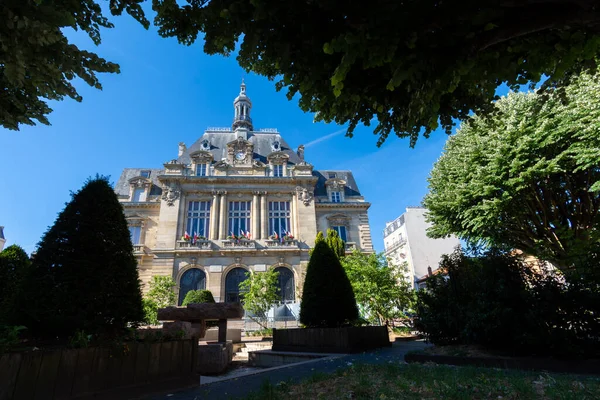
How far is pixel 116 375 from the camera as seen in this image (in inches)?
209

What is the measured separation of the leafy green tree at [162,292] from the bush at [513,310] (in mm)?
19470

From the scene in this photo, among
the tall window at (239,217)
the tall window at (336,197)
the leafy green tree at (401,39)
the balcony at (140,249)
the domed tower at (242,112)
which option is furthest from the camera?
the domed tower at (242,112)

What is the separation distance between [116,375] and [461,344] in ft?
27.4

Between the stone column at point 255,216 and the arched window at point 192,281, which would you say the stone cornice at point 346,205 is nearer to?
the stone column at point 255,216

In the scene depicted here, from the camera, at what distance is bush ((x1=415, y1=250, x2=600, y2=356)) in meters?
6.57

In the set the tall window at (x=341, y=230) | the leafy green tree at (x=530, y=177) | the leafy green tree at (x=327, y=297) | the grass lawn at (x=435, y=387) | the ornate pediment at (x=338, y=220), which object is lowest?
the grass lawn at (x=435, y=387)

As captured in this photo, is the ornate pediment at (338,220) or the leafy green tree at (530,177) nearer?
the leafy green tree at (530,177)

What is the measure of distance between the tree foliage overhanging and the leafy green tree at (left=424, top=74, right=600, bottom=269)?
9.06m

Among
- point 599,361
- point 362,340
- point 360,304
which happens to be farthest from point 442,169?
point 599,361

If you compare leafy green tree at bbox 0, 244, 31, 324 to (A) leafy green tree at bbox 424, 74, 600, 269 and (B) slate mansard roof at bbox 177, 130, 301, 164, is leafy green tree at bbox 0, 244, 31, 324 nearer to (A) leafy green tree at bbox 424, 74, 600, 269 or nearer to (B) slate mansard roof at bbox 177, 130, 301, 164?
(A) leafy green tree at bbox 424, 74, 600, 269

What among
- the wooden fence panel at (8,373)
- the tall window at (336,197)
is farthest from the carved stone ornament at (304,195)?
the wooden fence panel at (8,373)

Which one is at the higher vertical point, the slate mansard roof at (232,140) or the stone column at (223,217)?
the slate mansard roof at (232,140)

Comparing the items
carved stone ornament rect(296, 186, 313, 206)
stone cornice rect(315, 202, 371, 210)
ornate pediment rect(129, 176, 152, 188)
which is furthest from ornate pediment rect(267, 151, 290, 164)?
ornate pediment rect(129, 176, 152, 188)

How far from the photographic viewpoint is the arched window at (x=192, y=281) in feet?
86.9
